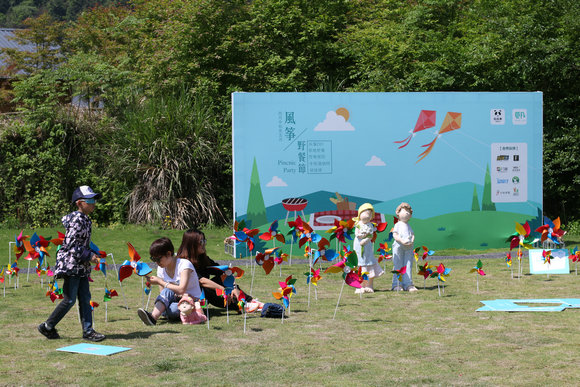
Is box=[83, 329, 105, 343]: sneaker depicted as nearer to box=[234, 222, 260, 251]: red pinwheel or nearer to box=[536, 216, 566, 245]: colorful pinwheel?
box=[234, 222, 260, 251]: red pinwheel

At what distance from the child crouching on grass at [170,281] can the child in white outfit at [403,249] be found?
347cm

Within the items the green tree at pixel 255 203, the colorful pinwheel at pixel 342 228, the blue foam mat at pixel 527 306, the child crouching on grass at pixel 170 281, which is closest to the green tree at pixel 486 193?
the green tree at pixel 255 203

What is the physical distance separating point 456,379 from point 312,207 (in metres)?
9.93

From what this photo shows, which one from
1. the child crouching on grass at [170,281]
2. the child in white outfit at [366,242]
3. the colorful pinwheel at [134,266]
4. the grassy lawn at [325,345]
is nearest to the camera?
the grassy lawn at [325,345]

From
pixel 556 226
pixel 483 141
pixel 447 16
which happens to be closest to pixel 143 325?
pixel 556 226

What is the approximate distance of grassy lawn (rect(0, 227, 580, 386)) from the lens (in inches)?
217

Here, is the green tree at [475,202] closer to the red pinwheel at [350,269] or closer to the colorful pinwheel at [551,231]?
the colorful pinwheel at [551,231]

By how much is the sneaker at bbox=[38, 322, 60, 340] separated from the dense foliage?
1088 cm

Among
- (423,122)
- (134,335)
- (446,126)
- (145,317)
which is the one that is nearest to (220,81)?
(423,122)

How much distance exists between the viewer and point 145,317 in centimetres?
766

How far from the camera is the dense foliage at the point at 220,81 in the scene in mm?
18250

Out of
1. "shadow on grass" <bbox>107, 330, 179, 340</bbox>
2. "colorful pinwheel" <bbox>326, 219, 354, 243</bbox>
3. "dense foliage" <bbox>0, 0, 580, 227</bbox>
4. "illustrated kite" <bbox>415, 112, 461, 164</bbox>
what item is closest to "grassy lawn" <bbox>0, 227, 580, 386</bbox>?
"shadow on grass" <bbox>107, 330, 179, 340</bbox>

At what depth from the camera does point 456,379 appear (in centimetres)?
538

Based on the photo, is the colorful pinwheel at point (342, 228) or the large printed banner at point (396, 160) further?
the large printed banner at point (396, 160)
